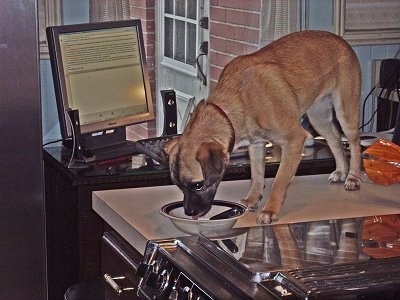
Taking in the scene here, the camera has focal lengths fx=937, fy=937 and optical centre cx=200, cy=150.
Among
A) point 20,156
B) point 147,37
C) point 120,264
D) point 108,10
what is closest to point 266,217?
point 120,264

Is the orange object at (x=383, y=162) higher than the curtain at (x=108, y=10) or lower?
lower

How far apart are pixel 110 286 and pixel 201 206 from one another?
0.42 m

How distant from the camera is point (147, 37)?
4207 millimetres

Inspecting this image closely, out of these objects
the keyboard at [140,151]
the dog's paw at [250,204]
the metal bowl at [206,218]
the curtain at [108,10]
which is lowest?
the keyboard at [140,151]

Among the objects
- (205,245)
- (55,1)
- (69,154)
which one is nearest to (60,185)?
(69,154)

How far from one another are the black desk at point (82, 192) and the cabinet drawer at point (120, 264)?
18.1 inches

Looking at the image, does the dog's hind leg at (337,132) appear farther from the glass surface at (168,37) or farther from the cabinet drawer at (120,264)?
the glass surface at (168,37)

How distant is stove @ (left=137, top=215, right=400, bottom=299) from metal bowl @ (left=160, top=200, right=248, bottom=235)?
22mm

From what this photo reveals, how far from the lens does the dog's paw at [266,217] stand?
7.83 feet

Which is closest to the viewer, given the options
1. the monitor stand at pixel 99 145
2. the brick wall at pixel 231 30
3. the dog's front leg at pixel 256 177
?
the dog's front leg at pixel 256 177

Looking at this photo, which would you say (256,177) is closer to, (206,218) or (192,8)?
(206,218)

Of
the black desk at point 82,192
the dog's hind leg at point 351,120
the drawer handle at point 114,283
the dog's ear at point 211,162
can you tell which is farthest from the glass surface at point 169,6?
the dog's ear at point 211,162

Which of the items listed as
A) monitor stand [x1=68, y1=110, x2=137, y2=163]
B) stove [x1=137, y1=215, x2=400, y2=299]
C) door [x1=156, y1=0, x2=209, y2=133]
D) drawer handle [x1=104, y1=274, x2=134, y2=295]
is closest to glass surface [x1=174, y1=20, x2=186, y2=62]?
door [x1=156, y1=0, x2=209, y2=133]

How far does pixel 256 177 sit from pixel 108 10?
136 centimetres
